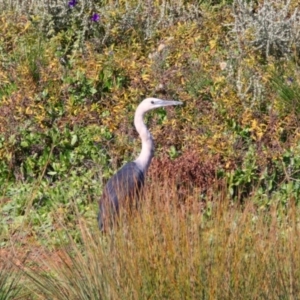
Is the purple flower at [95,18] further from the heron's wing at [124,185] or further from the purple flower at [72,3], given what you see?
the heron's wing at [124,185]

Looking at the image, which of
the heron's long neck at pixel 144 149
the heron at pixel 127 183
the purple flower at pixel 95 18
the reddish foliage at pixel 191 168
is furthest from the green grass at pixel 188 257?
the purple flower at pixel 95 18

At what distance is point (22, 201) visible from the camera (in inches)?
301

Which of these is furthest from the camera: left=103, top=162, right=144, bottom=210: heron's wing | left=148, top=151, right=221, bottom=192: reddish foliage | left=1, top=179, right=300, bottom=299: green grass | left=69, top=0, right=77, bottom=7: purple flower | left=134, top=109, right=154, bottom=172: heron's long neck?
left=69, top=0, right=77, bottom=7: purple flower

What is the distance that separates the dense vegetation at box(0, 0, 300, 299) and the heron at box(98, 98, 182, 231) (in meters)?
0.12

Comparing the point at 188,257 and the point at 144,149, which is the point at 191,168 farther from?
the point at 188,257

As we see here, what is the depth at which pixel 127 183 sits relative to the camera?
21.2 feet

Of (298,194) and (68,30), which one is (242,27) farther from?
(298,194)

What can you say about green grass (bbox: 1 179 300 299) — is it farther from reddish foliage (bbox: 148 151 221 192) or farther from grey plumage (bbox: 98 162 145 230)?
reddish foliage (bbox: 148 151 221 192)

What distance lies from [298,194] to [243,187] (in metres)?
0.44

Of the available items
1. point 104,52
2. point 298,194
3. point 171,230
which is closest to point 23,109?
point 104,52

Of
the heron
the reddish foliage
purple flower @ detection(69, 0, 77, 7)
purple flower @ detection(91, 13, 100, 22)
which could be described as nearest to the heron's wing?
the heron

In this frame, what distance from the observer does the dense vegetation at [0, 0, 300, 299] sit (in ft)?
15.8

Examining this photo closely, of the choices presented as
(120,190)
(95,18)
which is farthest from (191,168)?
(95,18)

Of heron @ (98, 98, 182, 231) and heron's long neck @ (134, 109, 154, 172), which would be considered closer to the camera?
heron @ (98, 98, 182, 231)
